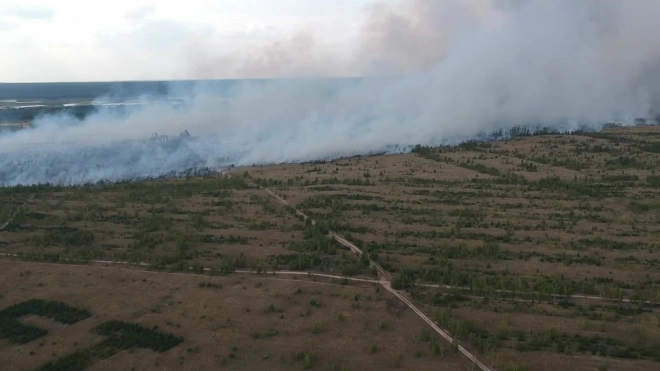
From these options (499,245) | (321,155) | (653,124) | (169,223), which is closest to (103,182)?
(169,223)

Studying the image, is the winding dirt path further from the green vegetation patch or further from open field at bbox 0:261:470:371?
the green vegetation patch

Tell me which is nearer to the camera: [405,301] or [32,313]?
[32,313]

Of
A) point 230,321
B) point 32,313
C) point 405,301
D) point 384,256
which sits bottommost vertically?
point 32,313

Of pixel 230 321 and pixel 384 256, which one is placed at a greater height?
pixel 384 256

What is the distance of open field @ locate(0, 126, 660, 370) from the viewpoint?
21984 millimetres

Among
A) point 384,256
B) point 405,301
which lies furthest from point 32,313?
point 384,256

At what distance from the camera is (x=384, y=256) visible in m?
31.2

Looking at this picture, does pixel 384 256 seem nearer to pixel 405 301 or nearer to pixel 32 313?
pixel 405 301

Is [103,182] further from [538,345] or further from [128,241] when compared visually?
[538,345]

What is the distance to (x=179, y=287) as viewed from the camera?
27.8 meters

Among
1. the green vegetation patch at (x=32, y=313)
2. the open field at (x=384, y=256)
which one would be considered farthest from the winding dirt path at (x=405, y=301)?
the green vegetation patch at (x=32, y=313)

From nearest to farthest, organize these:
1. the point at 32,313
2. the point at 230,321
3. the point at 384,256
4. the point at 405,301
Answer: the point at 230,321 < the point at 32,313 < the point at 405,301 < the point at 384,256

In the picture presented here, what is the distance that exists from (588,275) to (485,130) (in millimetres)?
52591

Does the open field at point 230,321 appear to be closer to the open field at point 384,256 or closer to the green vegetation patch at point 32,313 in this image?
the open field at point 384,256
